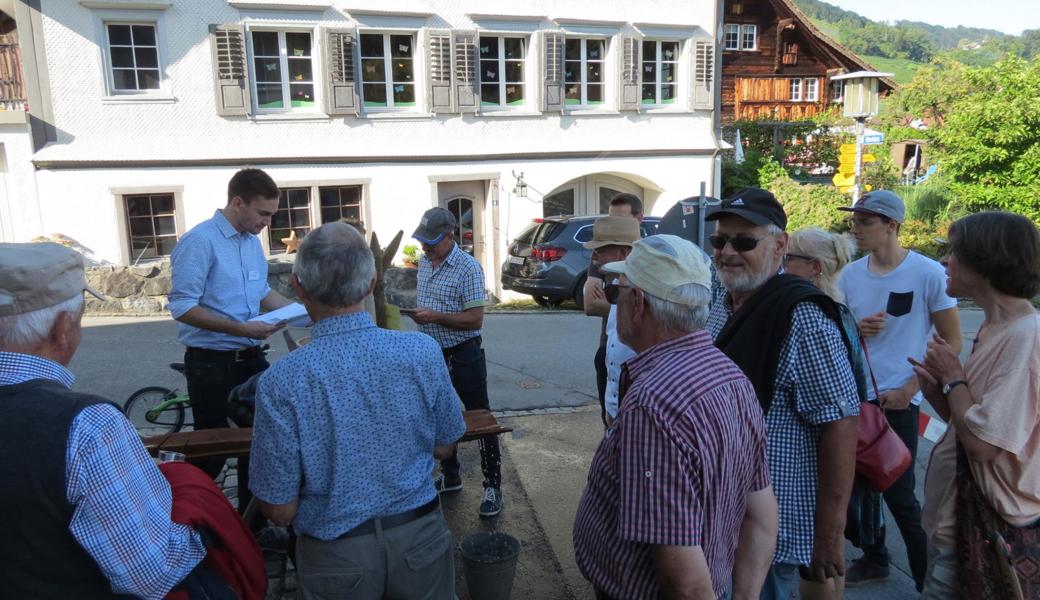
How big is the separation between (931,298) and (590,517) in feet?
8.23

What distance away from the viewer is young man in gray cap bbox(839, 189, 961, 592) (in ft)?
11.7

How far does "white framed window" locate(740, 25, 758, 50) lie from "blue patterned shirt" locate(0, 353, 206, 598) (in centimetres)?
2773

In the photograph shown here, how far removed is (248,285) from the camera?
3.86 meters

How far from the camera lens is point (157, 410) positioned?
6.00 meters

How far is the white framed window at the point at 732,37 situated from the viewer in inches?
1027

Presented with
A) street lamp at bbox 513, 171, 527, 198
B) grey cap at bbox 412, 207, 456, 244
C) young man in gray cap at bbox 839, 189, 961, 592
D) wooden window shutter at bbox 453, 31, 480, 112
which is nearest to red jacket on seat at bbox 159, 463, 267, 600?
grey cap at bbox 412, 207, 456, 244

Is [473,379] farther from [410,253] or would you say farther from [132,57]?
[132,57]

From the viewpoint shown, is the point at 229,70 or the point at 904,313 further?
the point at 229,70

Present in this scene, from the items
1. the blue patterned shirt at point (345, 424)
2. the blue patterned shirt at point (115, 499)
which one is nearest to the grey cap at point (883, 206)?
the blue patterned shirt at point (345, 424)

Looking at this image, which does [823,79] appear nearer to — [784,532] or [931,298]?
[931,298]

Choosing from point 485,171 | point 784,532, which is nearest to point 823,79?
point 485,171

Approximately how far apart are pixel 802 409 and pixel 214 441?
8.07 ft

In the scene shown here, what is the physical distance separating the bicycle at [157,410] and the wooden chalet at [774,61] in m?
22.8

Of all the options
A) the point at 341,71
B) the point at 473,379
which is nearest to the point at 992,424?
the point at 473,379
